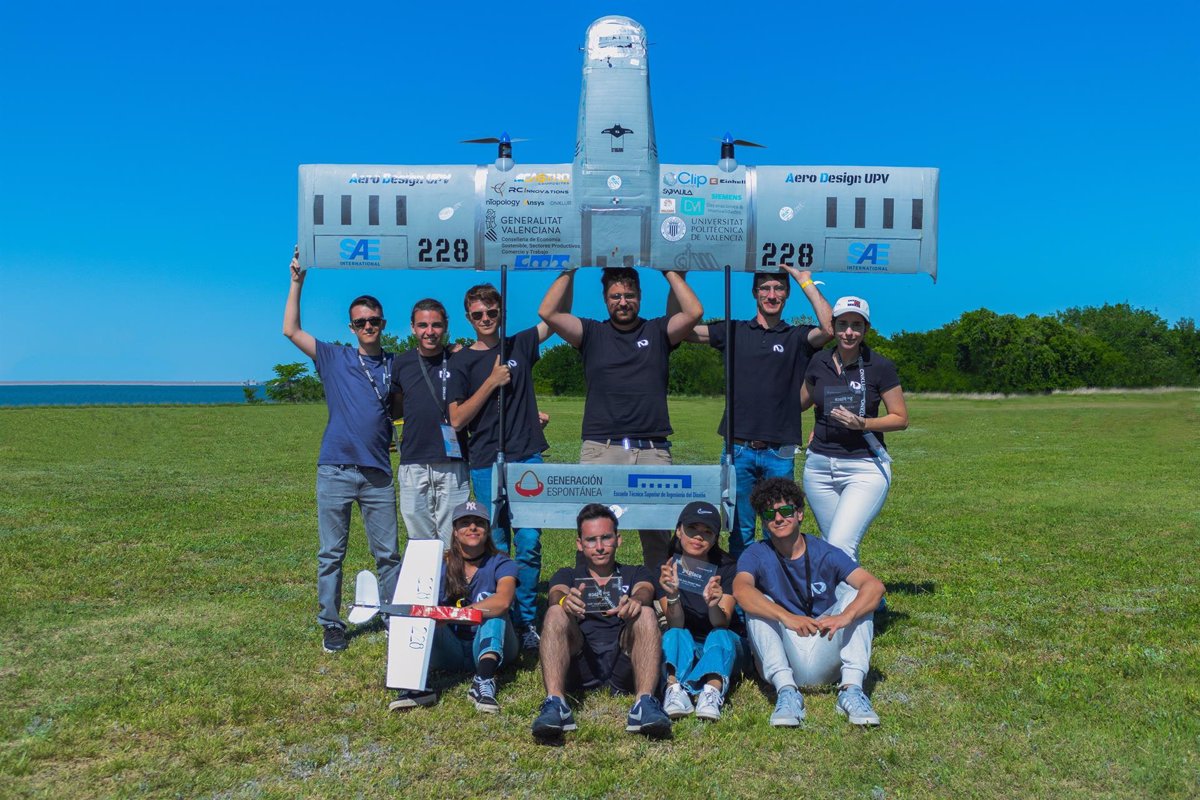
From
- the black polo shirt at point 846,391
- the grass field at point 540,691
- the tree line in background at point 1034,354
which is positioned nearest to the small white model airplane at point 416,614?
the grass field at point 540,691

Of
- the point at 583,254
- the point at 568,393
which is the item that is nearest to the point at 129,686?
the point at 583,254

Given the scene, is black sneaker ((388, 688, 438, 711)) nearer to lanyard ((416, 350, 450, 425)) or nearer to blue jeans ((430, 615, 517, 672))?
blue jeans ((430, 615, 517, 672))

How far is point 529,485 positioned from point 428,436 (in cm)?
88

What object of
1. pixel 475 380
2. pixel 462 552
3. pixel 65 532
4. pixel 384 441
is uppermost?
pixel 475 380

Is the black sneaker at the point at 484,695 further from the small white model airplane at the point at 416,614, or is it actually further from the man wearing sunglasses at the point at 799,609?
the man wearing sunglasses at the point at 799,609

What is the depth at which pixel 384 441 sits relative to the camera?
655cm

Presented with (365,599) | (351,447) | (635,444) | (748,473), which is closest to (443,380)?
(351,447)

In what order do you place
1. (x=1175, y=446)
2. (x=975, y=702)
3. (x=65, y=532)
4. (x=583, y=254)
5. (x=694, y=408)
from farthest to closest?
1. (x=694, y=408)
2. (x=1175, y=446)
3. (x=65, y=532)
4. (x=583, y=254)
5. (x=975, y=702)

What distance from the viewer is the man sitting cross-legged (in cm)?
493

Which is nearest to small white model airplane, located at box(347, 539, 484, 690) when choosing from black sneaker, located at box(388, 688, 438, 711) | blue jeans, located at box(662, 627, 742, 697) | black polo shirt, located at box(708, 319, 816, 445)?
black sneaker, located at box(388, 688, 438, 711)

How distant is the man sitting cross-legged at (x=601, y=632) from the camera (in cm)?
493

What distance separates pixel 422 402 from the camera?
659cm

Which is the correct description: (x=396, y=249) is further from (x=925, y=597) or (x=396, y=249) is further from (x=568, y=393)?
(x=568, y=393)

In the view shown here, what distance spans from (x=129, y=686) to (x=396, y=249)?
Answer: 3099 mm
